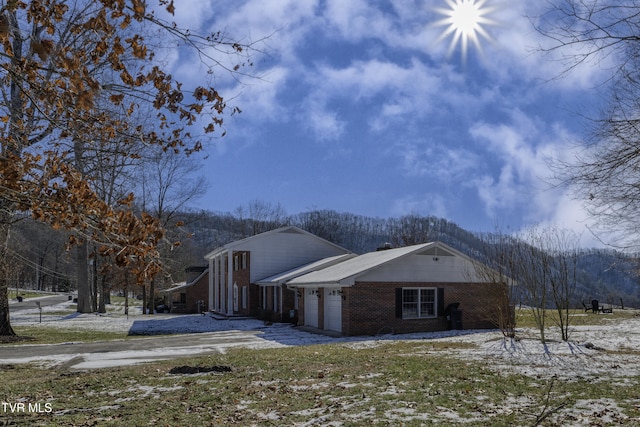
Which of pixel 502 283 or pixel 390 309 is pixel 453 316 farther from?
pixel 502 283

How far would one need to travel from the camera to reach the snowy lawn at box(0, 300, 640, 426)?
7.39m

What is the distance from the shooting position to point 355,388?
920 cm

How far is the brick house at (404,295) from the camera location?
22.2m

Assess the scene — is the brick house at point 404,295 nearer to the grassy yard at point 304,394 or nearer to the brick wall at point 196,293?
the grassy yard at point 304,394

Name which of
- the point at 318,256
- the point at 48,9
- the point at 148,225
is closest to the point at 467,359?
the point at 148,225

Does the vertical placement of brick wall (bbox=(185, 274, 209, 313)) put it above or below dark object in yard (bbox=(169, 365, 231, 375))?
below

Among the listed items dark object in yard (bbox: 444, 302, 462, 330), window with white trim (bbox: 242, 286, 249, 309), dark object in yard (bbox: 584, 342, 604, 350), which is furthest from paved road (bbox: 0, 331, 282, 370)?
window with white trim (bbox: 242, 286, 249, 309)

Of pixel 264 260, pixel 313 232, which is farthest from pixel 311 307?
pixel 313 232

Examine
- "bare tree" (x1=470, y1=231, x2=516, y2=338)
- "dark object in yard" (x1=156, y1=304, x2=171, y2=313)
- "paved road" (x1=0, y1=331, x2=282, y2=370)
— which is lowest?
"dark object in yard" (x1=156, y1=304, x2=171, y2=313)

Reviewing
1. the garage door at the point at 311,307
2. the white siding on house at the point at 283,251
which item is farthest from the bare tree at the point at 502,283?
the white siding on house at the point at 283,251

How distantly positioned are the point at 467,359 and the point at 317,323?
43.0ft

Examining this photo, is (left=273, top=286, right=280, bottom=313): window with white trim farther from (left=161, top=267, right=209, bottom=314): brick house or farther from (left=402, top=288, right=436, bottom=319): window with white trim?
(left=161, top=267, right=209, bottom=314): brick house

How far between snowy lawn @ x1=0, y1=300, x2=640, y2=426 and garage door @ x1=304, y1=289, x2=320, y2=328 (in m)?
10.3

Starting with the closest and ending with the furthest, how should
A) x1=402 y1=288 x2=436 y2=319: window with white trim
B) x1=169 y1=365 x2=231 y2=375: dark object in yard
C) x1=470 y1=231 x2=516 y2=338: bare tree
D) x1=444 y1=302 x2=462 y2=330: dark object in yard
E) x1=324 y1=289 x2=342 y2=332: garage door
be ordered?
x1=169 y1=365 x2=231 y2=375: dark object in yard < x1=470 y1=231 x2=516 y2=338: bare tree < x1=324 y1=289 x2=342 y2=332: garage door < x1=402 y1=288 x2=436 y2=319: window with white trim < x1=444 y1=302 x2=462 y2=330: dark object in yard
